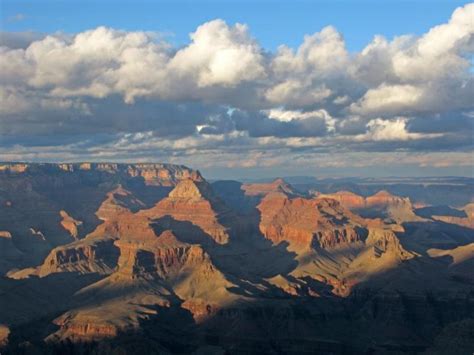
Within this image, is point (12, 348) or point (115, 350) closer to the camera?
point (115, 350)

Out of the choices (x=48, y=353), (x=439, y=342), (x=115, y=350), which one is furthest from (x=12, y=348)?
(x=439, y=342)

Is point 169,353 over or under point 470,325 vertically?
under

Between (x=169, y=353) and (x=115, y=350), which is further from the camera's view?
(x=169, y=353)

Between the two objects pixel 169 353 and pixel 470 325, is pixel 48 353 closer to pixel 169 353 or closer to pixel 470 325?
pixel 169 353

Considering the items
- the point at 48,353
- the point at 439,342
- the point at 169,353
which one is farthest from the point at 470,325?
the point at 48,353

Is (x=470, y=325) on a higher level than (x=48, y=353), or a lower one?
higher

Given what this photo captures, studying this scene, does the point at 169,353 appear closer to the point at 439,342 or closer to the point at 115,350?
the point at 115,350

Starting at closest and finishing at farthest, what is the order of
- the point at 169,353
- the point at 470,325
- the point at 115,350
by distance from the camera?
1. the point at 470,325
2. the point at 115,350
3. the point at 169,353

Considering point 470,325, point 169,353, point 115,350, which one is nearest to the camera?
point 470,325
